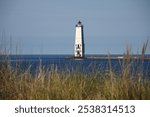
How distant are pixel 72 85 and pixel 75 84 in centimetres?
6

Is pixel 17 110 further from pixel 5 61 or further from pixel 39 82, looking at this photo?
pixel 5 61

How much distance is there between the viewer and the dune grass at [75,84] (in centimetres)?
534

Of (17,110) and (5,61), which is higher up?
(5,61)

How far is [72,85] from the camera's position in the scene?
5.61 m

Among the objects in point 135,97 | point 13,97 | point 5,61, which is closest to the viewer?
point 135,97

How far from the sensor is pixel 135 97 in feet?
17.4

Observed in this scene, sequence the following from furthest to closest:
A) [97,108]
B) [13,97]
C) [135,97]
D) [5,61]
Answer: [5,61]
[13,97]
[135,97]
[97,108]

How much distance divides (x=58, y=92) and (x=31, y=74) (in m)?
1.01

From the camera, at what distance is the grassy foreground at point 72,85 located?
534cm

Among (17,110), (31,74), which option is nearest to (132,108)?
(17,110)

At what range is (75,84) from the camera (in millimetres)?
5656

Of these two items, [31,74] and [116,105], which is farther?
[31,74]

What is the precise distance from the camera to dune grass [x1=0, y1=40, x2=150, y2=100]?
17.5 feet

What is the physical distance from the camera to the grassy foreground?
17.5ft
